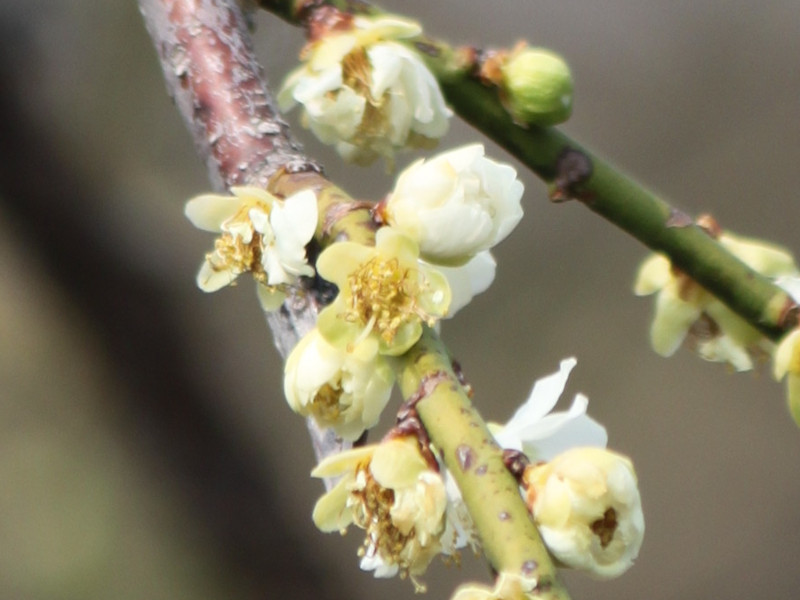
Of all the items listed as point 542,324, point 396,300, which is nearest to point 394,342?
point 396,300

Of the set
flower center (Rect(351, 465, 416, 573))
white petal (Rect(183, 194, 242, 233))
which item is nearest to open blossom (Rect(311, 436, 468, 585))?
flower center (Rect(351, 465, 416, 573))

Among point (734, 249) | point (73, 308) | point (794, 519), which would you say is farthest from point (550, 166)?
point (794, 519)

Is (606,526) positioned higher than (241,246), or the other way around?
(241,246)

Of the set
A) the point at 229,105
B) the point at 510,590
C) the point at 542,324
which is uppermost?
the point at 542,324

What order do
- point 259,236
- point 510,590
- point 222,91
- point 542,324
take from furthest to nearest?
point 542,324
point 222,91
point 259,236
point 510,590

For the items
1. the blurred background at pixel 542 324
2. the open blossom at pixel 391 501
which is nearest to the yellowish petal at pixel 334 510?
the open blossom at pixel 391 501

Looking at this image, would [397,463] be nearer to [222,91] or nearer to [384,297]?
[384,297]
